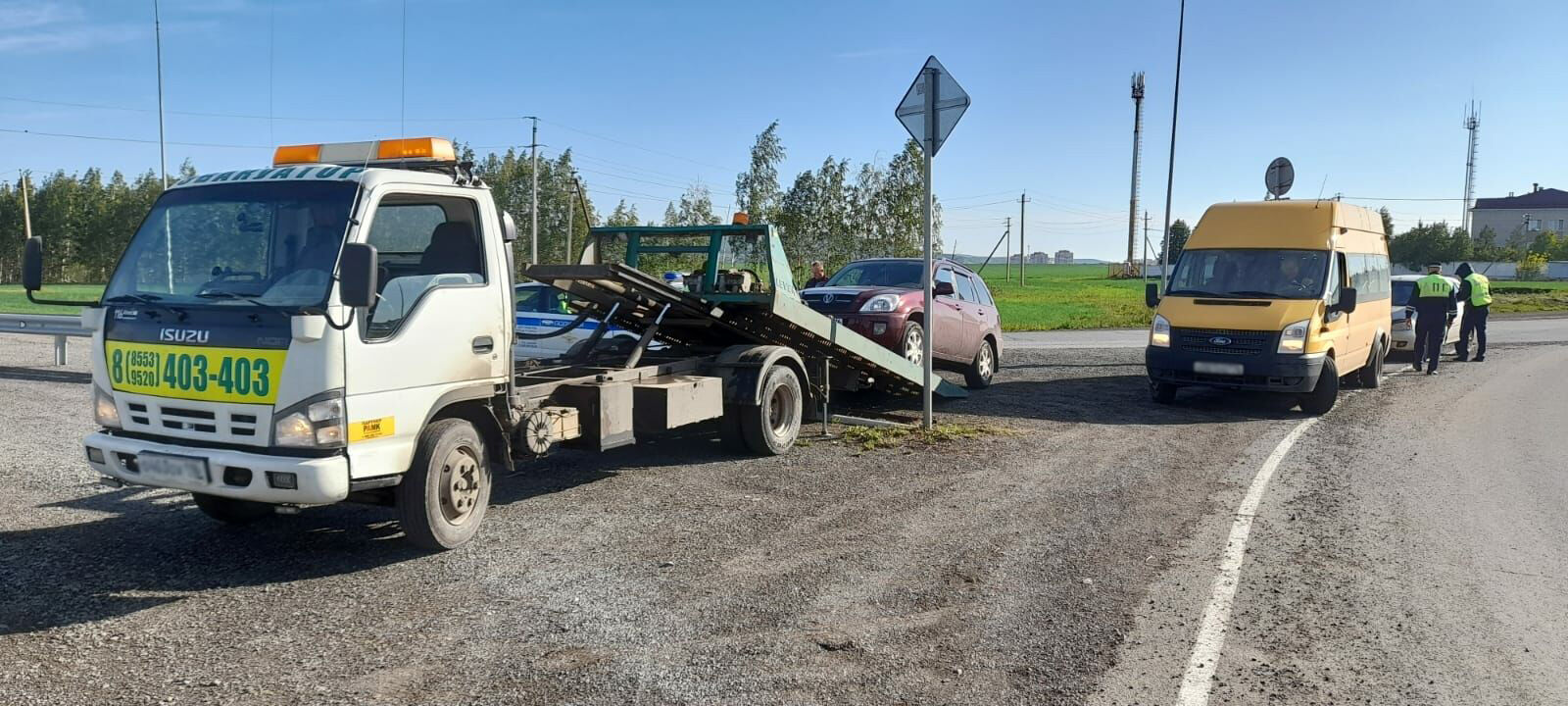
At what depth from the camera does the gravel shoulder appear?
14.1 ft

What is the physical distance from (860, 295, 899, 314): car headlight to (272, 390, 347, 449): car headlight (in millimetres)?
7873

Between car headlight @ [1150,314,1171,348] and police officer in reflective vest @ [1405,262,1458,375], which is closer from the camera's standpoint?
car headlight @ [1150,314,1171,348]

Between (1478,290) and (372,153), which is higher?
(372,153)

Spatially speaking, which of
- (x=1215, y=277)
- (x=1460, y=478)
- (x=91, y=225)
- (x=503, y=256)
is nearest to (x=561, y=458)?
(x=503, y=256)

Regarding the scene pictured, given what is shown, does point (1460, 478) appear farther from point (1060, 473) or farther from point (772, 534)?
point (772, 534)

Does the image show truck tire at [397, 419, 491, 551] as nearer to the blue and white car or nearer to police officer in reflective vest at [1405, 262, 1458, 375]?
the blue and white car

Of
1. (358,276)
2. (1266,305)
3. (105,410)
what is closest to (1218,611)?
(358,276)

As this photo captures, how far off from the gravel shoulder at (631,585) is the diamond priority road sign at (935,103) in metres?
3.15

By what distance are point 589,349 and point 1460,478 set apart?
7.37 metres

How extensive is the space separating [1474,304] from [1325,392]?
29.4 feet

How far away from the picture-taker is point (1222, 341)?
1227 cm

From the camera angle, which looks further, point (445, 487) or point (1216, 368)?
point (1216, 368)

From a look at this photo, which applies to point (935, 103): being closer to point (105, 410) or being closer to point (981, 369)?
point (981, 369)

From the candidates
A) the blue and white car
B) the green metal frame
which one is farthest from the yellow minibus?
the blue and white car
